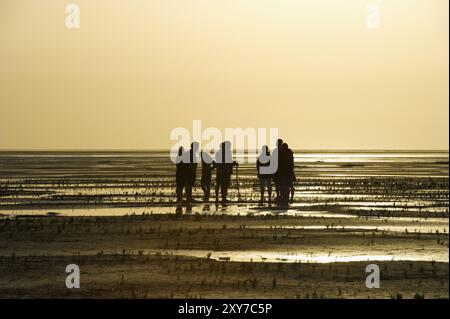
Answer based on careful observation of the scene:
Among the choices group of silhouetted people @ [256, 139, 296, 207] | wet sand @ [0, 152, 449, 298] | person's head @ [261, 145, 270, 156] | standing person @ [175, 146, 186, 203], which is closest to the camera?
wet sand @ [0, 152, 449, 298]

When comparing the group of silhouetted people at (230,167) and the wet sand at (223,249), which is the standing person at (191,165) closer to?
the group of silhouetted people at (230,167)

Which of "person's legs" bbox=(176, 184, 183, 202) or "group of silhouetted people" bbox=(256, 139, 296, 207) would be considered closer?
"group of silhouetted people" bbox=(256, 139, 296, 207)

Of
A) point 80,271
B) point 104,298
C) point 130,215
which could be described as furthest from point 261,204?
point 104,298

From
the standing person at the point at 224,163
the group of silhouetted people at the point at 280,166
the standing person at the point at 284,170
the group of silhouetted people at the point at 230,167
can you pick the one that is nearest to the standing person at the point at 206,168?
the group of silhouetted people at the point at 230,167

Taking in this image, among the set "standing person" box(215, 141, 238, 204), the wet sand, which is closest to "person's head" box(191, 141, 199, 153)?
"standing person" box(215, 141, 238, 204)

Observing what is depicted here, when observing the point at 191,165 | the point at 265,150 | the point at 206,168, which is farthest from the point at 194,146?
the point at 265,150

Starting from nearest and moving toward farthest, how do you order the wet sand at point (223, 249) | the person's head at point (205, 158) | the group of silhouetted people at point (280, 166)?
the wet sand at point (223, 249)
the group of silhouetted people at point (280, 166)
the person's head at point (205, 158)

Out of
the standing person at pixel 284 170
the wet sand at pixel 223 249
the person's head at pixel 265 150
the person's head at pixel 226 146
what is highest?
the person's head at pixel 226 146

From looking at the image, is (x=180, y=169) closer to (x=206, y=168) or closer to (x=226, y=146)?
(x=226, y=146)

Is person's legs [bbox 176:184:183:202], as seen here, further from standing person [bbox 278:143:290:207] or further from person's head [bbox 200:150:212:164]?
standing person [bbox 278:143:290:207]

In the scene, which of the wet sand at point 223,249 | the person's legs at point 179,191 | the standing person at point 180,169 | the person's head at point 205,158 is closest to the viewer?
the wet sand at point 223,249

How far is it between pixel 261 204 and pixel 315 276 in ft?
55.3
